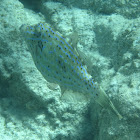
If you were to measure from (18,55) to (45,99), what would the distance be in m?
1.15

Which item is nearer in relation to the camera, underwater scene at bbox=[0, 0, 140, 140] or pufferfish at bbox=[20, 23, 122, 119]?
pufferfish at bbox=[20, 23, 122, 119]

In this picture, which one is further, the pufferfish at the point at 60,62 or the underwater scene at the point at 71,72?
the underwater scene at the point at 71,72

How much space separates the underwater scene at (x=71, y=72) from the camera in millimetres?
1861

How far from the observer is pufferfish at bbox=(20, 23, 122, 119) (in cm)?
173

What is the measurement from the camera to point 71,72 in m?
1.80

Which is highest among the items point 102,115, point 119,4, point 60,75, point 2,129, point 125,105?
point 119,4

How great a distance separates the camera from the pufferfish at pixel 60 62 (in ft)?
5.69

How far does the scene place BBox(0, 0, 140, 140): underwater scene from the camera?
186cm

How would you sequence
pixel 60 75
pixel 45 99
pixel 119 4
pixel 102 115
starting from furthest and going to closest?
pixel 119 4 < pixel 45 99 < pixel 102 115 < pixel 60 75

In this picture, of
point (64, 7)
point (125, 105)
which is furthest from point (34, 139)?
point (64, 7)

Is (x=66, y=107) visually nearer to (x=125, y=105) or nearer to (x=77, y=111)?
(x=77, y=111)

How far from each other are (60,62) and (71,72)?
19 cm

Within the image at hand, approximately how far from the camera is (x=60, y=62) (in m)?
1.86

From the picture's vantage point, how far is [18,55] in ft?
11.0
